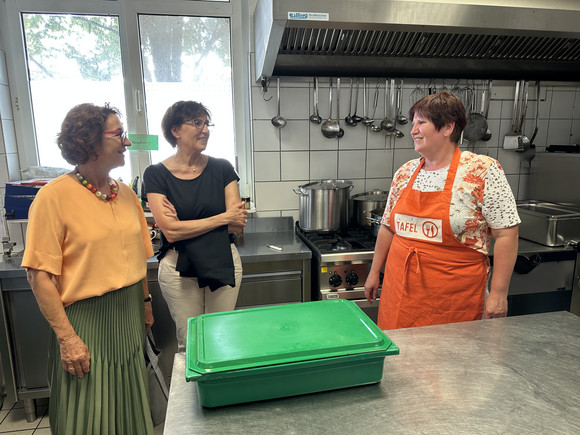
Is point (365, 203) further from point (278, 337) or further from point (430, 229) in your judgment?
point (278, 337)

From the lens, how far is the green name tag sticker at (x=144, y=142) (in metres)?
2.22

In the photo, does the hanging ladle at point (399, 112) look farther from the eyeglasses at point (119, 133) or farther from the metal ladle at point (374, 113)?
the eyeglasses at point (119, 133)

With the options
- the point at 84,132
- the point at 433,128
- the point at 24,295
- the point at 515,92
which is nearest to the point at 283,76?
the point at 433,128

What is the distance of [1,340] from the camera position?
172 centimetres

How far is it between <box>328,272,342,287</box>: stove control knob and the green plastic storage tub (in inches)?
38.6

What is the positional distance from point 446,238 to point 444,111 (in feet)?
1.34

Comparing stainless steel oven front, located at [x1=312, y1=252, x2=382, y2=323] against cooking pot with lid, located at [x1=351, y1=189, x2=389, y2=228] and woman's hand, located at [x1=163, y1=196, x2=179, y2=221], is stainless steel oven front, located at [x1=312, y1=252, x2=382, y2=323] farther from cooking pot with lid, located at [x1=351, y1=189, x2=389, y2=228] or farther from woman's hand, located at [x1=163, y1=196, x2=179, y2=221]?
woman's hand, located at [x1=163, y1=196, x2=179, y2=221]

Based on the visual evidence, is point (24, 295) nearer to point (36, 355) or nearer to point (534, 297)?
point (36, 355)

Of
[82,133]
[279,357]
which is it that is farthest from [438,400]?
[82,133]

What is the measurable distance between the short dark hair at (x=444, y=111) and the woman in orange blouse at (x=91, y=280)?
96cm

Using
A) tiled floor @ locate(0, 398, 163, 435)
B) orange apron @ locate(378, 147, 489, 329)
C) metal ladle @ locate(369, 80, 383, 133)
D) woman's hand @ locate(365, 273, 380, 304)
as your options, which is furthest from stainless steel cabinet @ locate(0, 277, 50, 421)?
metal ladle @ locate(369, 80, 383, 133)

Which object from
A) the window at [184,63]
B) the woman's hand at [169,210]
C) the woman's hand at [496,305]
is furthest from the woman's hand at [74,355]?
the window at [184,63]

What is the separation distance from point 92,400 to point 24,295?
2.53 feet

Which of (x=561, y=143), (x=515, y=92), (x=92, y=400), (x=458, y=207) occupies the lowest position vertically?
(x=92, y=400)
